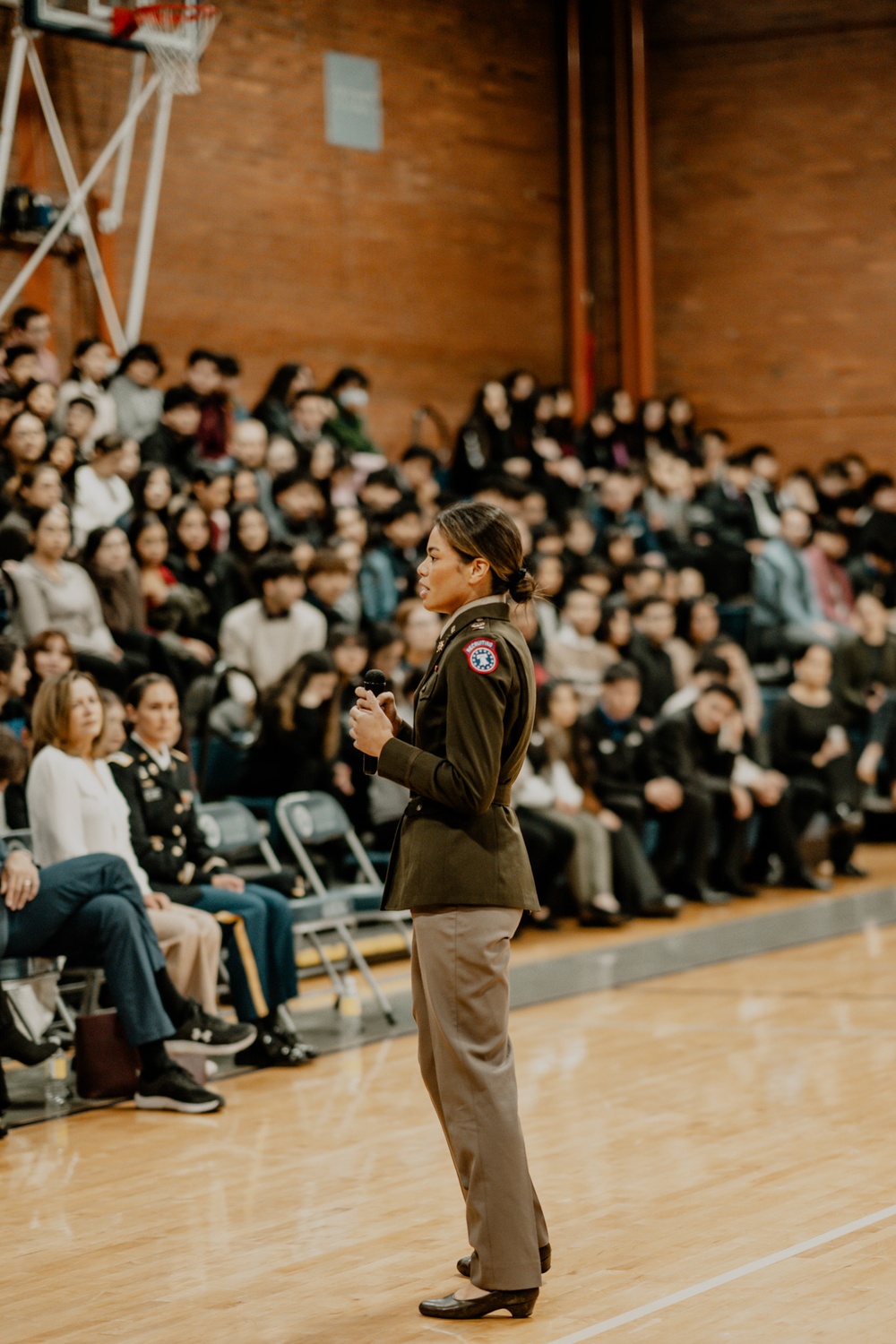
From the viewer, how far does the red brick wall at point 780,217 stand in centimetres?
1294

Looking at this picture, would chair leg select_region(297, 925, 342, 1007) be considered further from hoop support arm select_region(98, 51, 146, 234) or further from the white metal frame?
hoop support arm select_region(98, 51, 146, 234)

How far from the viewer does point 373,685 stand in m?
3.33

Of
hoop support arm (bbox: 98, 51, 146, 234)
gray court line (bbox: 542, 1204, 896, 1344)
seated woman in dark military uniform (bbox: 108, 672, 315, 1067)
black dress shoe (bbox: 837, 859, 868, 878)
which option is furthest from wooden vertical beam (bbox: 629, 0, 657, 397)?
gray court line (bbox: 542, 1204, 896, 1344)

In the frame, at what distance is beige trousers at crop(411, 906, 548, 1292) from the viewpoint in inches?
127

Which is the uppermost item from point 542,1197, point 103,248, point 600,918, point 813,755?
point 103,248

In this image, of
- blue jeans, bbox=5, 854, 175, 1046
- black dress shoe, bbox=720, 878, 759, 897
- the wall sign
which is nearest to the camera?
blue jeans, bbox=5, 854, 175, 1046

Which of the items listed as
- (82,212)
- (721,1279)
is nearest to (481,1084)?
(721,1279)

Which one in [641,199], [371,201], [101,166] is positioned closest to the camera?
[101,166]

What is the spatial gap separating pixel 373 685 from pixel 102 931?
2.01 metres

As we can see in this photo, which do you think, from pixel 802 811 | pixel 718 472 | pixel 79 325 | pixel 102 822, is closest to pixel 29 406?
pixel 79 325

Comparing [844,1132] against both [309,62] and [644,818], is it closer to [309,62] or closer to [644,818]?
[644,818]

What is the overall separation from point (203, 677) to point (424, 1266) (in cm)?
405

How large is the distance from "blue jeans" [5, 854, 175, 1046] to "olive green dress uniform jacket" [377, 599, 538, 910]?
184cm

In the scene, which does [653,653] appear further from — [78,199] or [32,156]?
[32,156]
